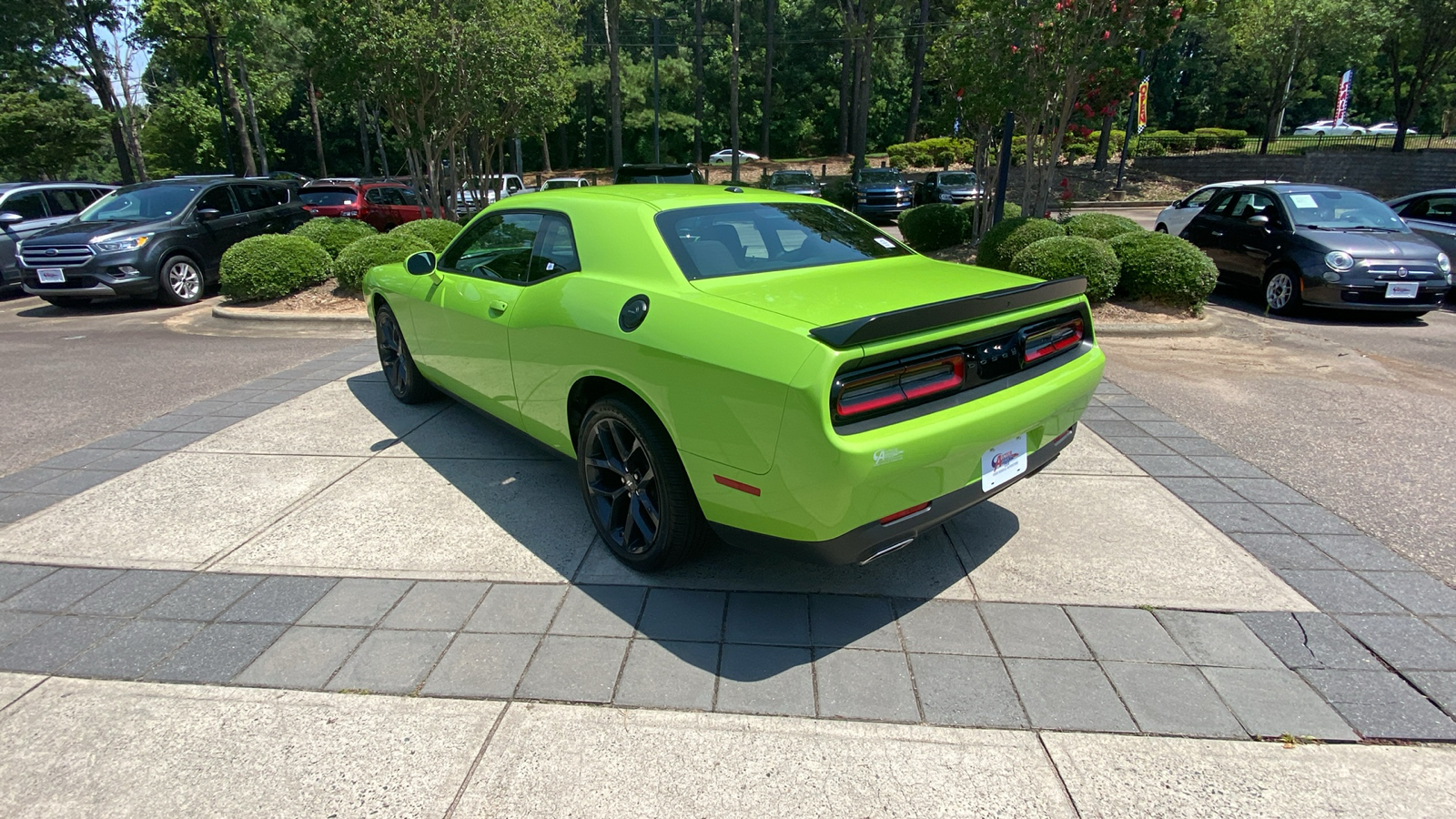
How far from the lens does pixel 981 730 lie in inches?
96.2

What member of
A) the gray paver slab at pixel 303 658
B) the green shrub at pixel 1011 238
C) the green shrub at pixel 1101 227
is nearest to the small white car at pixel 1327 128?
the green shrub at pixel 1101 227

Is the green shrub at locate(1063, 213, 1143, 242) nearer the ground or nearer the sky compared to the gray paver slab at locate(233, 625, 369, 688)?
nearer the sky

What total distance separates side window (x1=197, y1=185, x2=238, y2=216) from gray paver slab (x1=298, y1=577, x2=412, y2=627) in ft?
34.0

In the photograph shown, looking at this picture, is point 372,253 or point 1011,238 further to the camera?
point 372,253

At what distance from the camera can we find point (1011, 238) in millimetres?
9133

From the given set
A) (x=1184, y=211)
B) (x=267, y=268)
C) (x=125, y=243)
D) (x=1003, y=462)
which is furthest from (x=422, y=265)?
(x=1184, y=211)

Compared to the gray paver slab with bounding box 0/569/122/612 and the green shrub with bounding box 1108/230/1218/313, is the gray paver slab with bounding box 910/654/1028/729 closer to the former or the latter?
the gray paver slab with bounding box 0/569/122/612

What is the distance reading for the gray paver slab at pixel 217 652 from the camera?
110 inches

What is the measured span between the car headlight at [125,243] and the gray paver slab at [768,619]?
35.5 ft

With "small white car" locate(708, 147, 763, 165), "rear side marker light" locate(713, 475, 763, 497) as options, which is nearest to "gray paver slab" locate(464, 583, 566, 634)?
"rear side marker light" locate(713, 475, 763, 497)

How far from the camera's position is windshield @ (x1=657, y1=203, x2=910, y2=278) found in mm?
3297

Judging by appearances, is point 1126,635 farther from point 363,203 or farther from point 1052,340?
point 363,203

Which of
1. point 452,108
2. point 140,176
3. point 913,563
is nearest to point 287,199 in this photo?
point 452,108

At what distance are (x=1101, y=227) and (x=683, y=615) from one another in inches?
323
